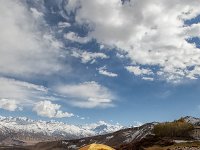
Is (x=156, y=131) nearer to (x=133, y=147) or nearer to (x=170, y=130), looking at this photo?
(x=170, y=130)

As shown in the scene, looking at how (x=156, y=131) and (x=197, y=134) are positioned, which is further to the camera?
(x=156, y=131)

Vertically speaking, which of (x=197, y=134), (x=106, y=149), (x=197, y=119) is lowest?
(x=106, y=149)

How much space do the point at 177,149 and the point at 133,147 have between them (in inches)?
719

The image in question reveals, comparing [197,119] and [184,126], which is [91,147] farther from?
[197,119]

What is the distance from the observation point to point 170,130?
119 metres

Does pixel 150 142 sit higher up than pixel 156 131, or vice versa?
pixel 156 131

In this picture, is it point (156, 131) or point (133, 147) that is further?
point (156, 131)

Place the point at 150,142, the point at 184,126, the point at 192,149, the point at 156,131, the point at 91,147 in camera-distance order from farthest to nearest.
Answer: the point at 156,131
the point at 184,126
the point at 150,142
the point at 192,149
the point at 91,147

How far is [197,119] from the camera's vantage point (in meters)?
181

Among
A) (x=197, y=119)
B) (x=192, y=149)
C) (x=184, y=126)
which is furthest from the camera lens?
(x=197, y=119)

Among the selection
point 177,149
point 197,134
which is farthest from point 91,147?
point 197,134

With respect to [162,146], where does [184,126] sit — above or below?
above

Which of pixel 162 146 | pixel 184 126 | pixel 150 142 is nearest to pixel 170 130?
pixel 184 126

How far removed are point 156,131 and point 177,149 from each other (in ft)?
196
